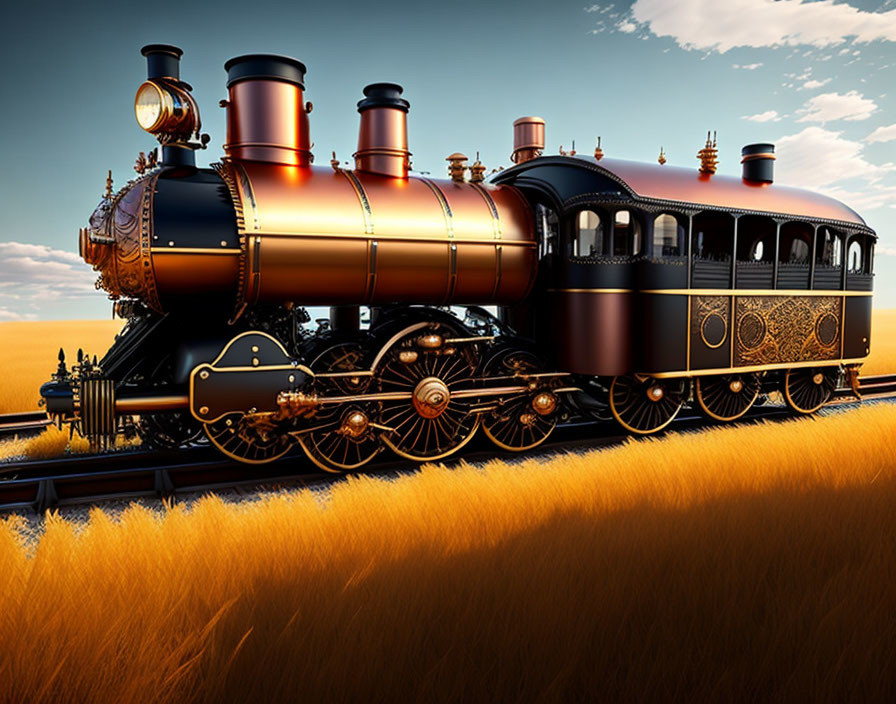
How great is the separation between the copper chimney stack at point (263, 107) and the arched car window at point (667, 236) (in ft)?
14.1

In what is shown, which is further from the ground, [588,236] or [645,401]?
[588,236]

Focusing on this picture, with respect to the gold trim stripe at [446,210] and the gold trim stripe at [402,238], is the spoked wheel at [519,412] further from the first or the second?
the gold trim stripe at [446,210]

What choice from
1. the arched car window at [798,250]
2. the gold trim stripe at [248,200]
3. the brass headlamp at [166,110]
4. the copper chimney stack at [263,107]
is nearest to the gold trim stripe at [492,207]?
the copper chimney stack at [263,107]

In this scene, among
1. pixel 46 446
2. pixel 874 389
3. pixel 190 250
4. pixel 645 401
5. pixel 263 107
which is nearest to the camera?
pixel 190 250

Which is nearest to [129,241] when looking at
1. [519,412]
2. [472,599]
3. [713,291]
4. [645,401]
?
[519,412]

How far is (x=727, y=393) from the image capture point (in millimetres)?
8648

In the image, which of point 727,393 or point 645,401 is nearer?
point 645,401

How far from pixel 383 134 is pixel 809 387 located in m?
7.43

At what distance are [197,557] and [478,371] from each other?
14.5 feet

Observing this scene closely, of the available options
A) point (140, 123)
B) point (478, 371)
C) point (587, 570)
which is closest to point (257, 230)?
point (140, 123)

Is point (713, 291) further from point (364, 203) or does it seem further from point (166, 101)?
point (166, 101)

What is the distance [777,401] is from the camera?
11.5 metres

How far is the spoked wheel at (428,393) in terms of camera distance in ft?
22.1

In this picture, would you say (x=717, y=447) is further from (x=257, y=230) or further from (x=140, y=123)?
(x=140, y=123)
